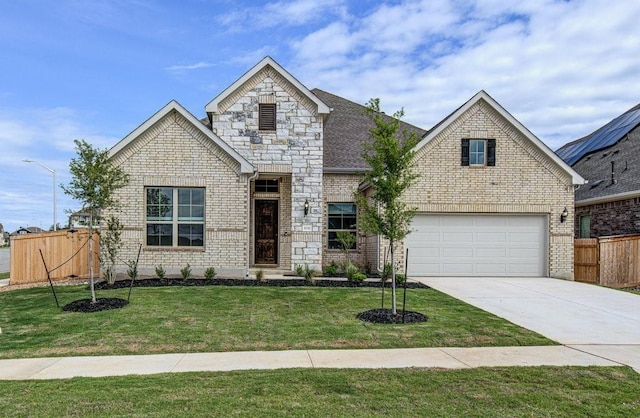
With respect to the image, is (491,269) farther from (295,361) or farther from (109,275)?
(109,275)

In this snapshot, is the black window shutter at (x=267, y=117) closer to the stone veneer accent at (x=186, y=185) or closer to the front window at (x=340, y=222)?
the stone veneer accent at (x=186, y=185)

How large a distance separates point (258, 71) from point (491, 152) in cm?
881

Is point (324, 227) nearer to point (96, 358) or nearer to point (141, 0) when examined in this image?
point (141, 0)

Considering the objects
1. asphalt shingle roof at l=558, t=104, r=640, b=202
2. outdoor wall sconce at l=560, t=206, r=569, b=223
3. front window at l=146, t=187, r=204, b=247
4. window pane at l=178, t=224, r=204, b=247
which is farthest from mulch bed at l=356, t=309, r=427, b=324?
asphalt shingle roof at l=558, t=104, r=640, b=202

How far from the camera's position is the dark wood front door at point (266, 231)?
17562 mm

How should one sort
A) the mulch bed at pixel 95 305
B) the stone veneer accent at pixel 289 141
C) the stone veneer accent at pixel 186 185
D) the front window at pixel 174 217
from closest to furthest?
the mulch bed at pixel 95 305
the stone veneer accent at pixel 186 185
the front window at pixel 174 217
the stone veneer accent at pixel 289 141

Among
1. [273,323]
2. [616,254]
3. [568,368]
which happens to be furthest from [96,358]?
[616,254]

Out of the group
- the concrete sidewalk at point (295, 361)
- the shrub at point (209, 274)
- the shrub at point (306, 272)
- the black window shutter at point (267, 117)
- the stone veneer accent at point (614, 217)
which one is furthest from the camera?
the stone veneer accent at point (614, 217)

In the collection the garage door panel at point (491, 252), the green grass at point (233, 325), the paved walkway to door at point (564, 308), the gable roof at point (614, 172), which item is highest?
the gable roof at point (614, 172)

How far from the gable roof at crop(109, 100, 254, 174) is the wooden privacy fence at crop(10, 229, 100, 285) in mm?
3718

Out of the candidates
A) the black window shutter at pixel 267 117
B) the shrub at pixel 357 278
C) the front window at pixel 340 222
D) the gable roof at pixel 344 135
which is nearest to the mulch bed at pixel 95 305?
the shrub at pixel 357 278

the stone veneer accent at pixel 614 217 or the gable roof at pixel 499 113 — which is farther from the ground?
the gable roof at pixel 499 113

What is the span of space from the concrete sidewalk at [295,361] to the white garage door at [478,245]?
29.8ft

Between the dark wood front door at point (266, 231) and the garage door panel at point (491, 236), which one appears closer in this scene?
the garage door panel at point (491, 236)
